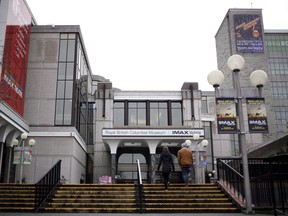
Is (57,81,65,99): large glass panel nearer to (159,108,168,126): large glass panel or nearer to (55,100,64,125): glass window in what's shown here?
(55,100,64,125): glass window

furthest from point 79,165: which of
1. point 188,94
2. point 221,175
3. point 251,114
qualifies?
point 251,114

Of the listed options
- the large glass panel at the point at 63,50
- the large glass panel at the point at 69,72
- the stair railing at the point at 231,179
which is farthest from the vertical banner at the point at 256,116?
the large glass panel at the point at 63,50

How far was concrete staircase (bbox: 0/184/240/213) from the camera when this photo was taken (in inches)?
459

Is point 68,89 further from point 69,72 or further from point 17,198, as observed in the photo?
point 17,198

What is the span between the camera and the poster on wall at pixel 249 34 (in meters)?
70.6

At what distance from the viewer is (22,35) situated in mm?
29141

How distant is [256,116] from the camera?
1156 cm

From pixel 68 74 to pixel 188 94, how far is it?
1443cm

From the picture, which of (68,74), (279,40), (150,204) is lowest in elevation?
(150,204)

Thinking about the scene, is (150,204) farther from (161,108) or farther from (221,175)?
(161,108)

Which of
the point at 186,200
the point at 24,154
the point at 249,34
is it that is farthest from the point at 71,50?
the point at 249,34

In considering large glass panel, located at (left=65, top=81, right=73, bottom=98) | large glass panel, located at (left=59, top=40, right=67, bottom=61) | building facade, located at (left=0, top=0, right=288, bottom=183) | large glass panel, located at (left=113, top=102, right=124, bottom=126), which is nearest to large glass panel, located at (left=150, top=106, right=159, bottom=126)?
building facade, located at (left=0, top=0, right=288, bottom=183)

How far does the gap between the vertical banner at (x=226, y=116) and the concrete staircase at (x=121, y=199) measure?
2.69 metres

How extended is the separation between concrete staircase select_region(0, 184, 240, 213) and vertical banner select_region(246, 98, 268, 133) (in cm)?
275
